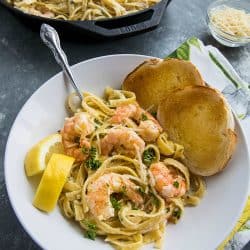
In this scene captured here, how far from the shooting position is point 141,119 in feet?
5.91

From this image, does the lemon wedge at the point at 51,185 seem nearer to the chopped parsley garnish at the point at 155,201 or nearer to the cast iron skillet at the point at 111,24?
the chopped parsley garnish at the point at 155,201

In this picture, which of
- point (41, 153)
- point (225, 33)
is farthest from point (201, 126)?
point (225, 33)

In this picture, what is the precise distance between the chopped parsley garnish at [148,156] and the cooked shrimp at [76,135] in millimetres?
192

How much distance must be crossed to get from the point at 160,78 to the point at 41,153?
54cm

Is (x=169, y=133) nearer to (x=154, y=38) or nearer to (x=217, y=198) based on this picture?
(x=217, y=198)

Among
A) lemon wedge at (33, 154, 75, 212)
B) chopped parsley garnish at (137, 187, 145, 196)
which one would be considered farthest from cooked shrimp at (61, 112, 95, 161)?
chopped parsley garnish at (137, 187, 145, 196)

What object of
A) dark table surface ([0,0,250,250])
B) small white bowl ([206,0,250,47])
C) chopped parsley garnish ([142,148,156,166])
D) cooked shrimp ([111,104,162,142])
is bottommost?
dark table surface ([0,0,250,250])

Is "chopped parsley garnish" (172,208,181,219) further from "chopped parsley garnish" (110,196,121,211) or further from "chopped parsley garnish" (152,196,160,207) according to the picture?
"chopped parsley garnish" (110,196,121,211)

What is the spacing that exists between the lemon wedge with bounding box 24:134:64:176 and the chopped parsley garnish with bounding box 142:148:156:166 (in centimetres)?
28

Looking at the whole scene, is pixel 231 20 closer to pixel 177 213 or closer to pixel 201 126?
pixel 201 126

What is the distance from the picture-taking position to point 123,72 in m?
1.97

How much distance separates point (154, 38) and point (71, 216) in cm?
112

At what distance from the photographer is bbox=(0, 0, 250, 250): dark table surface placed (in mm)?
2166

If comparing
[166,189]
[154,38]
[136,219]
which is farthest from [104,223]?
[154,38]
